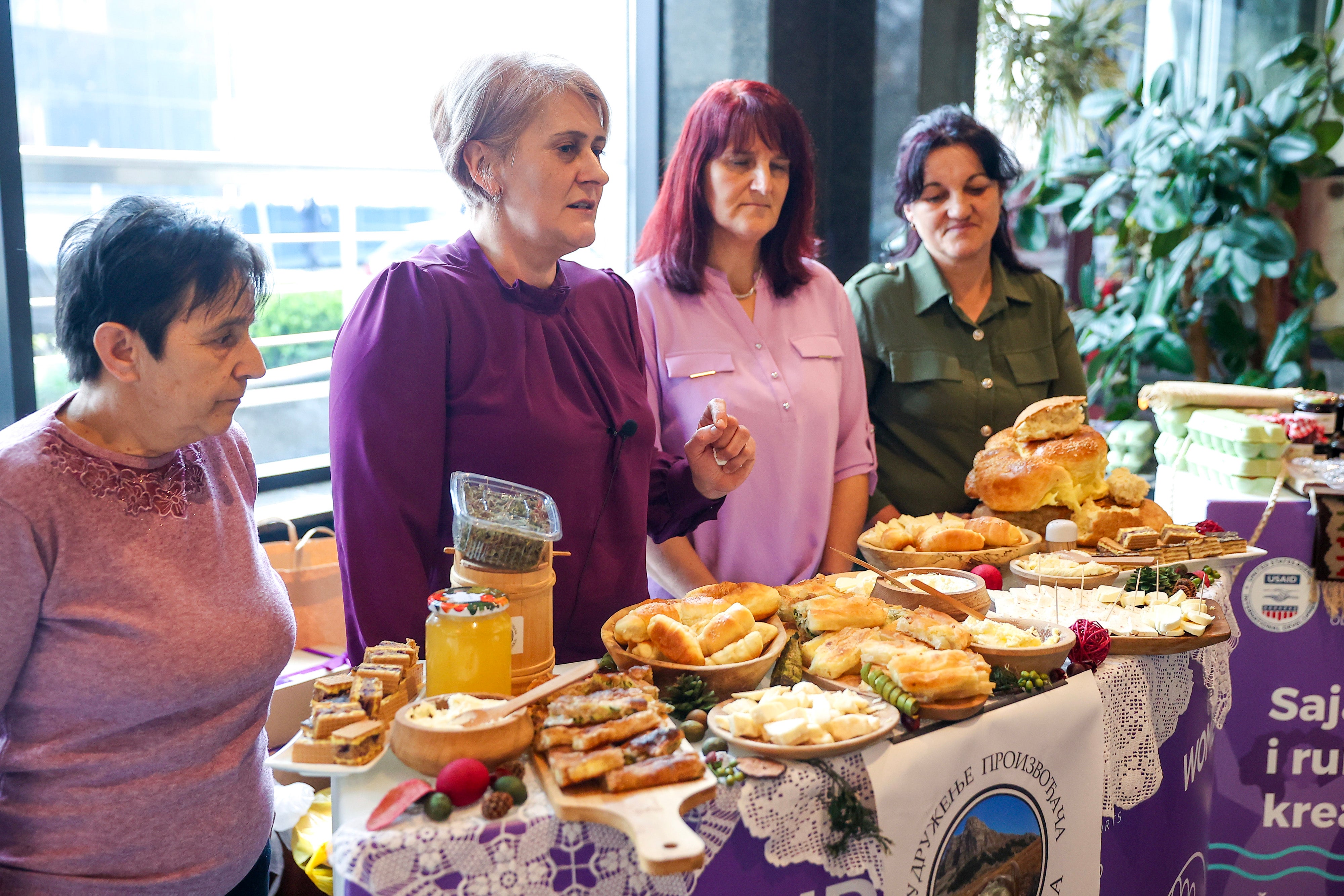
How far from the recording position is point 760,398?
8.64 ft

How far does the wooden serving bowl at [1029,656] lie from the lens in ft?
5.71

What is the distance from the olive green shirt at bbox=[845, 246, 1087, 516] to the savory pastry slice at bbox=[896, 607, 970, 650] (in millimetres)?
1099

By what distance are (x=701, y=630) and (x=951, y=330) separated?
1.67 metres

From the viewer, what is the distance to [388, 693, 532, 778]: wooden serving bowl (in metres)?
1.33

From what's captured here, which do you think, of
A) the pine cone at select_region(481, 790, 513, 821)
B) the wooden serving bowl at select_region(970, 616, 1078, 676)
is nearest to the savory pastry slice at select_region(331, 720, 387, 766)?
the pine cone at select_region(481, 790, 513, 821)

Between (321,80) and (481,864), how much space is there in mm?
3305

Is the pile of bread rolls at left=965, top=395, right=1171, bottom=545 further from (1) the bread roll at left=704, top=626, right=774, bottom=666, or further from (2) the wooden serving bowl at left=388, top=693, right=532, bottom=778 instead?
(2) the wooden serving bowl at left=388, top=693, right=532, bottom=778

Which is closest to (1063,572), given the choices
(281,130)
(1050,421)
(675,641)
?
(1050,421)

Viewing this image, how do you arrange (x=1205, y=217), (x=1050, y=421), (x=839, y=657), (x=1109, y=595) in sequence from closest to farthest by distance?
(x=839, y=657), (x=1109, y=595), (x=1050, y=421), (x=1205, y=217)

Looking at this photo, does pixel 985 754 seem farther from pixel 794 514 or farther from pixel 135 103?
pixel 135 103

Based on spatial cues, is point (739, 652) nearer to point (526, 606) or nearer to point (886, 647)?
point (886, 647)

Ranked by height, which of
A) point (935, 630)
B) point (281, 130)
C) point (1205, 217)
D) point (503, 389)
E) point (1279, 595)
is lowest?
point (1279, 595)

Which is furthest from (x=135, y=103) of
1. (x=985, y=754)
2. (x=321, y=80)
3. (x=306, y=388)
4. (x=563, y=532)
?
(x=985, y=754)

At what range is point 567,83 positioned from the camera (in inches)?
75.0
